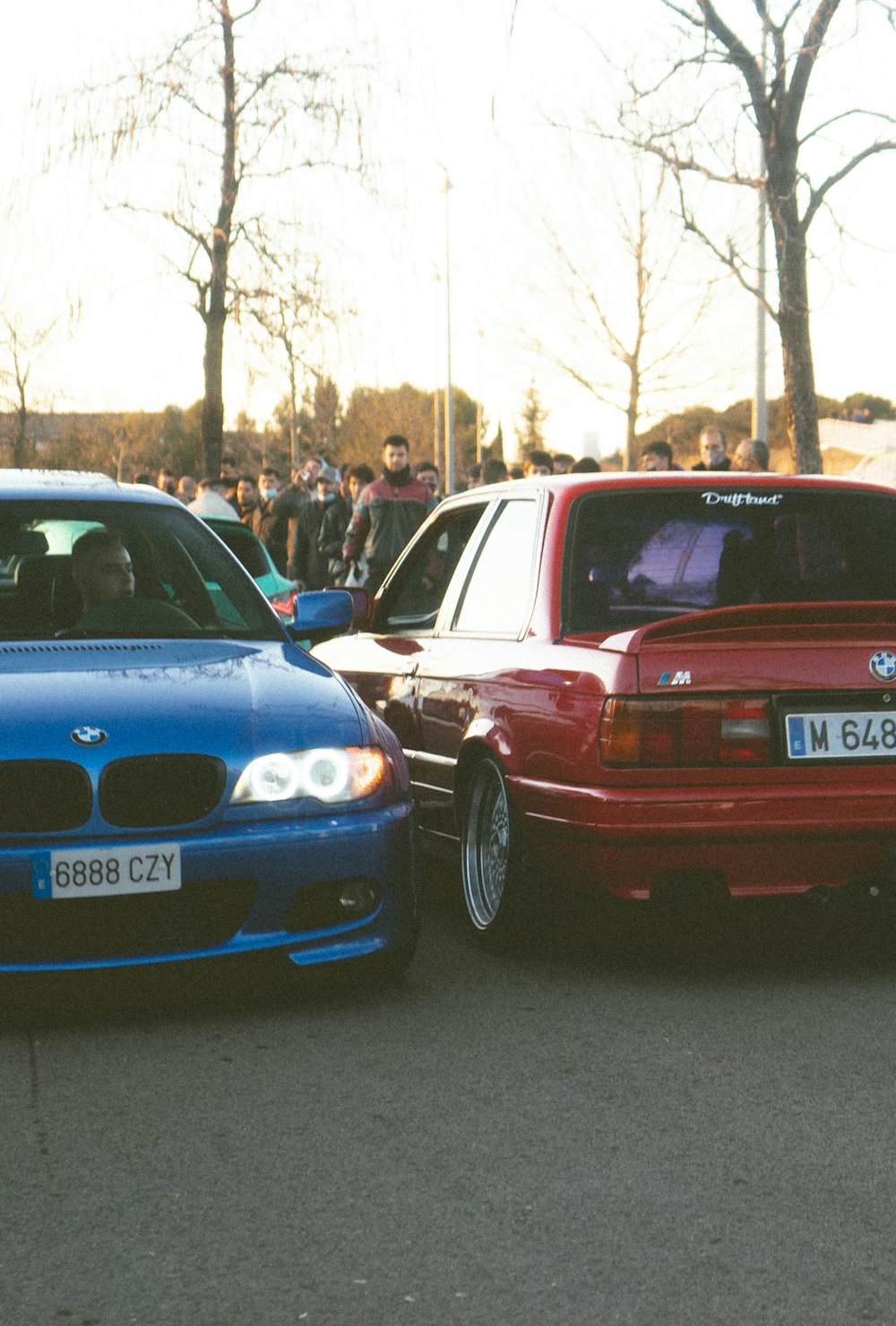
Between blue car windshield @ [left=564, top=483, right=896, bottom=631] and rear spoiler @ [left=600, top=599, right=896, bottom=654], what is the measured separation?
50 cm

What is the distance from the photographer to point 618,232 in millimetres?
34938

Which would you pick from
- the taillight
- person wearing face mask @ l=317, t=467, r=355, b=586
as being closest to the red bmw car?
the taillight

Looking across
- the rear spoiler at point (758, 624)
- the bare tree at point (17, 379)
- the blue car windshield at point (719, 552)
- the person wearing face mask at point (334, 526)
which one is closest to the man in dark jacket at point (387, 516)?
the person wearing face mask at point (334, 526)

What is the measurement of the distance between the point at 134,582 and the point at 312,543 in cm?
1099

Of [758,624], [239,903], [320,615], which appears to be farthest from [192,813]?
[320,615]

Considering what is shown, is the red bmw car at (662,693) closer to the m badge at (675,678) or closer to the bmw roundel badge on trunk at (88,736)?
the m badge at (675,678)

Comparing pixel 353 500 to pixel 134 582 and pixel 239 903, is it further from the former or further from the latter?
pixel 239 903

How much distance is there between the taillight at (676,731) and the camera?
212 inches

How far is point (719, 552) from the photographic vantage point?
624 centimetres

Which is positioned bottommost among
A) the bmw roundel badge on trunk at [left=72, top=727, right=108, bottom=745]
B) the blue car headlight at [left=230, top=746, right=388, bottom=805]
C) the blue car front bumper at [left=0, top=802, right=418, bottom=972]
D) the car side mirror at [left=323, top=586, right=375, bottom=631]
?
the blue car front bumper at [left=0, top=802, right=418, bottom=972]

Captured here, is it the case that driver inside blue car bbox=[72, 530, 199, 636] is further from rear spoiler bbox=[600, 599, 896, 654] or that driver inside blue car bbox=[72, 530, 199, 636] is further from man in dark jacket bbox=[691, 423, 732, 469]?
man in dark jacket bbox=[691, 423, 732, 469]

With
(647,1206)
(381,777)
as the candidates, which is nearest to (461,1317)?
(647,1206)

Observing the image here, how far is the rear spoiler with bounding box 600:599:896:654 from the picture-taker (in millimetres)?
5410

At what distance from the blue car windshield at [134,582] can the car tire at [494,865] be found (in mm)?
860
